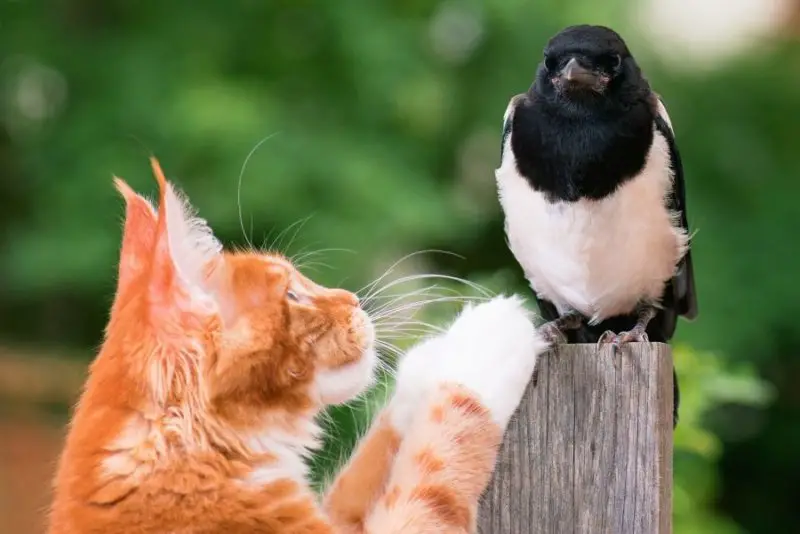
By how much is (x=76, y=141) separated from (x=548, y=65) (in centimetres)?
307

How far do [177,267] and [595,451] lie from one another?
0.67 m

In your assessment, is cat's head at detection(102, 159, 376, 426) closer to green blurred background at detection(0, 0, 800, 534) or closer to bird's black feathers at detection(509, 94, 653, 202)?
bird's black feathers at detection(509, 94, 653, 202)

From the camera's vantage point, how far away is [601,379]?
155cm

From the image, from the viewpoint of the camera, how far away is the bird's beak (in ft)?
7.01

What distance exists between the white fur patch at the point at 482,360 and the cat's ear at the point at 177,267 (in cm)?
39

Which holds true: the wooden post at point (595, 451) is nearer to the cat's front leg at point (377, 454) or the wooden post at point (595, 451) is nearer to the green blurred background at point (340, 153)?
the cat's front leg at point (377, 454)

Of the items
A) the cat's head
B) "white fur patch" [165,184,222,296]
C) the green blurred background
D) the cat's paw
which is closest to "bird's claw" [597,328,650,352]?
the cat's paw

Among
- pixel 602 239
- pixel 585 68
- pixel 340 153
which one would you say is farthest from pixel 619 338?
pixel 340 153

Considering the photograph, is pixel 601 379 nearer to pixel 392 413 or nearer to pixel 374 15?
pixel 392 413

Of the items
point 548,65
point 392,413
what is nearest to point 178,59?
point 548,65

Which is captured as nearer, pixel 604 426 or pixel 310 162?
pixel 604 426

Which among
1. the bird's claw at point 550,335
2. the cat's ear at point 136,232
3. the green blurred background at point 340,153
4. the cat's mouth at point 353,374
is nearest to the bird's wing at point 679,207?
the bird's claw at point 550,335

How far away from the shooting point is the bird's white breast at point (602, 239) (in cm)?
220

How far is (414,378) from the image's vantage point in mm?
1738
